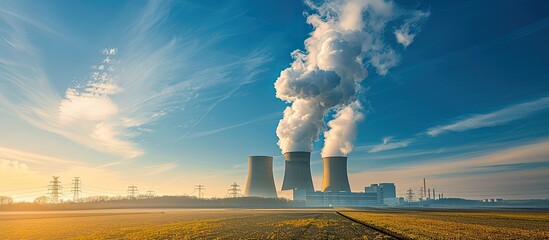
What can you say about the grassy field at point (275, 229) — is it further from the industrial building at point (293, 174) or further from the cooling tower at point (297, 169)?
the cooling tower at point (297, 169)

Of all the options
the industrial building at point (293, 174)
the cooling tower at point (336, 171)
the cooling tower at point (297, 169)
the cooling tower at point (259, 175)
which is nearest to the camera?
the cooling tower at point (259, 175)

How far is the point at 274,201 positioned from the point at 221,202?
24275 millimetres

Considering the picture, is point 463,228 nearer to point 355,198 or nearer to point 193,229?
point 193,229

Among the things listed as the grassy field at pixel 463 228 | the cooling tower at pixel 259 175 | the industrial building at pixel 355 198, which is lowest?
the industrial building at pixel 355 198

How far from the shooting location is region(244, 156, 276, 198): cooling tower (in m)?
82.1

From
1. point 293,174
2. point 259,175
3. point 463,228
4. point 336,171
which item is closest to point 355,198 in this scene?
point 336,171

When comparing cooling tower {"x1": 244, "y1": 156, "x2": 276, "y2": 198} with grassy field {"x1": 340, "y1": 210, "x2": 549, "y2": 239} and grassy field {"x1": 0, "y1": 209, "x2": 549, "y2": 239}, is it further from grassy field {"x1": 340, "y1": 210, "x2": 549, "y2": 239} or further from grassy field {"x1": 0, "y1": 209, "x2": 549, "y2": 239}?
grassy field {"x1": 340, "y1": 210, "x2": 549, "y2": 239}

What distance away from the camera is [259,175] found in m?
82.2

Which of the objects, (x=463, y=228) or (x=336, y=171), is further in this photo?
(x=336, y=171)

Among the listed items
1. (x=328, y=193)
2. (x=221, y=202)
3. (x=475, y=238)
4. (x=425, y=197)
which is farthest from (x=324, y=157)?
(x=425, y=197)

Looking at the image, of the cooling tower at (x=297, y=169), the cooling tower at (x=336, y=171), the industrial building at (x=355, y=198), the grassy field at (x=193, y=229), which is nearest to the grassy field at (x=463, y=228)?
the grassy field at (x=193, y=229)

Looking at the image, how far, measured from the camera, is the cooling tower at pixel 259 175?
82.1m

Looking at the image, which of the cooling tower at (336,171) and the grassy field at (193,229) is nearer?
the grassy field at (193,229)

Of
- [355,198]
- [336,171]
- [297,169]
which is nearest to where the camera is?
→ [336,171]
